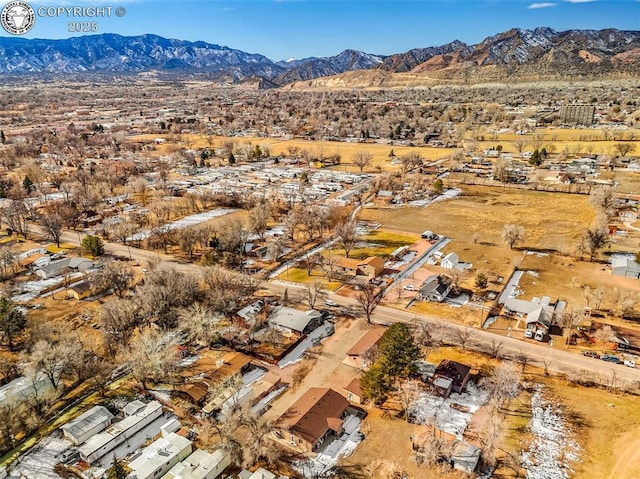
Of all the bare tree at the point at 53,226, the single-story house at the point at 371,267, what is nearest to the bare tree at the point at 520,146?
the single-story house at the point at 371,267

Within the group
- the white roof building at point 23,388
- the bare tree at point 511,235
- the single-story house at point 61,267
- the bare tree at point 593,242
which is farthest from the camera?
the bare tree at point 511,235

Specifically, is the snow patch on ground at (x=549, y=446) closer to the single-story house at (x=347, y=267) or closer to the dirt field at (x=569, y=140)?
the single-story house at (x=347, y=267)

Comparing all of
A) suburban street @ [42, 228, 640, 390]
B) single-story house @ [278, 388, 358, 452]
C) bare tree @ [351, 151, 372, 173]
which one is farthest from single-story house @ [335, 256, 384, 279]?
bare tree @ [351, 151, 372, 173]

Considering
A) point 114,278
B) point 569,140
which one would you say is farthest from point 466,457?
point 569,140

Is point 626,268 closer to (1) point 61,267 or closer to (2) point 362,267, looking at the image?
(2) point 362,267

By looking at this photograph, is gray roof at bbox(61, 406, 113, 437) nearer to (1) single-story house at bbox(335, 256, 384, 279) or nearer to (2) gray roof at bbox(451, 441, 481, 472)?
(2) gray roof at bbox(451, 441, 481, 472)

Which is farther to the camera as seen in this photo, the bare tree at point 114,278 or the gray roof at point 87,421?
the bare tree at point 114,278
